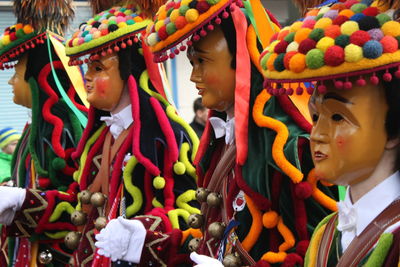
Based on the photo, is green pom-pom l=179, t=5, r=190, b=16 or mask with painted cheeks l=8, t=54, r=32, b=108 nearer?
green pom-pom l=179, t=5, r=190, b=16

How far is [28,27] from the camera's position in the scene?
11.5ft

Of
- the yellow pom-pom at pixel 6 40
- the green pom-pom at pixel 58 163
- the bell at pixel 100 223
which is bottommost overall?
the bell at pixel 100 223

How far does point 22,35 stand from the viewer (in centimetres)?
348

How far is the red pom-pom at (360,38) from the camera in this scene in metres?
1.56

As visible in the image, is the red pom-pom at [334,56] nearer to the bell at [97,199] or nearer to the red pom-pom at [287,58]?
the red pom-pom at [287,58]

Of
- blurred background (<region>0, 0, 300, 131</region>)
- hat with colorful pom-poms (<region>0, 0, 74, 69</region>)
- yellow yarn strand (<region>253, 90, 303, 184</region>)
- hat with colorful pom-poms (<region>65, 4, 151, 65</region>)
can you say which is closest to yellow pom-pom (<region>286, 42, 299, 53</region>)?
yellow yarn strand (<region>253, 90, 303, 184</region>)

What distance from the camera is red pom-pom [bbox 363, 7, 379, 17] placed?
5.36 ft

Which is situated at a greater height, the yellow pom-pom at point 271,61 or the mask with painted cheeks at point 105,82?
the yellow pom-pom at point 271,61

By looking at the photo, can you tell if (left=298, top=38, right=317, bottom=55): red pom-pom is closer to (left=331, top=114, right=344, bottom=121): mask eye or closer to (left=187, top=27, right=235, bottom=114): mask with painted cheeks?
(left=331, top=114, right=344, bottom=121): mask eye

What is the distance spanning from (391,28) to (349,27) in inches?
3.7

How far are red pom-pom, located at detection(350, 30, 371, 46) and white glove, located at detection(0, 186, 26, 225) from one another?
2.07 m

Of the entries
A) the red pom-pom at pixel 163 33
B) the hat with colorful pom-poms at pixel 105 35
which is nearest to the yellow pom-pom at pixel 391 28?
the red pom-pom at pixel 163 33

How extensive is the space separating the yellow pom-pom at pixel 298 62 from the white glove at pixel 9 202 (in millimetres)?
1947

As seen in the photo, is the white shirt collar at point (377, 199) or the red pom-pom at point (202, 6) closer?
the white shirt collar at point (377, 199)
